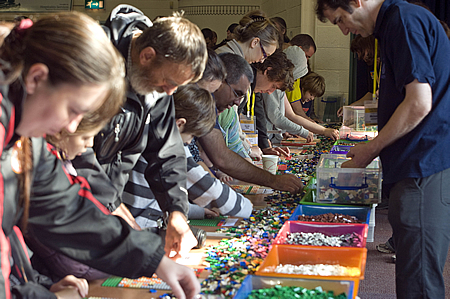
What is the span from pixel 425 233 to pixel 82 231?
1.24 meters

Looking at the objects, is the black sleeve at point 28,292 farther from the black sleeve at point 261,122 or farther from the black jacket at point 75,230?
the black sleeve at point 261,122

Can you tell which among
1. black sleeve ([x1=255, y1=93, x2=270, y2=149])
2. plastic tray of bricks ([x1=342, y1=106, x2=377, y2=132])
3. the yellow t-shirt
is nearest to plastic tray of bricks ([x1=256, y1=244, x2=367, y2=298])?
black sleeve ([x1=255, y1=93, x2=270, y2=149])

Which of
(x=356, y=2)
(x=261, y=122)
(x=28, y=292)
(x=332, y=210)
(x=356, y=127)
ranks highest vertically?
(x=356, y=2)

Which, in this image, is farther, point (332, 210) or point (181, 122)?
point (332, 210)

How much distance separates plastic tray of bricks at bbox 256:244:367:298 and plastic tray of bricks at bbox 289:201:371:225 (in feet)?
1.36

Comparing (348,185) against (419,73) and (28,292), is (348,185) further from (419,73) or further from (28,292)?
(28,292)

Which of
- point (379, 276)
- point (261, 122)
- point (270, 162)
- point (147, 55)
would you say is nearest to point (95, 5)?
point (261, 122)

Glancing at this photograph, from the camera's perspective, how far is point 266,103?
417cm

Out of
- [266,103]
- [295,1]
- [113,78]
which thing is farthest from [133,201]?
[295,1]

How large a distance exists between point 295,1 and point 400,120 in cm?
633

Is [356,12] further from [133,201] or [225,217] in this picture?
[133,201]

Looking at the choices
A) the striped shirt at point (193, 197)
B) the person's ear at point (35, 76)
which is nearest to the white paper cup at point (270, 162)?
the striped shirt at point (193, 197)

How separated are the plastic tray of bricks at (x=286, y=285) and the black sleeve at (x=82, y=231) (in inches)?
12.5

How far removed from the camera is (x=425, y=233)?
1.71 metres
